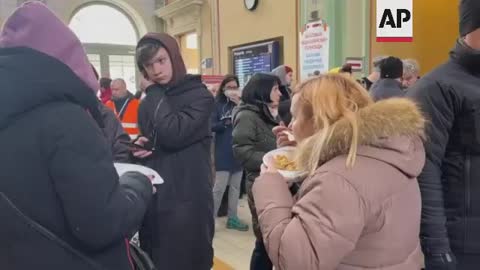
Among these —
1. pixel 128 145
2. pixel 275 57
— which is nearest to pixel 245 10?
pixel 275 57

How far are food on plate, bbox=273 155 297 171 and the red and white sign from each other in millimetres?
3034

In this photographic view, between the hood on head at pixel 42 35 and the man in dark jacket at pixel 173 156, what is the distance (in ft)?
2.80

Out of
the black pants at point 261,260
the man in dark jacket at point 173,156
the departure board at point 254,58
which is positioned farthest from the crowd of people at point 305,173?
the departure board at point 254,58

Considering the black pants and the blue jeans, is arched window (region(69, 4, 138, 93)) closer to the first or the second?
the blue jeans

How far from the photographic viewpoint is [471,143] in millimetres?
1371

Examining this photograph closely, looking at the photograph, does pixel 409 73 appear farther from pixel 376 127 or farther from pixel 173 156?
pixel 376 127

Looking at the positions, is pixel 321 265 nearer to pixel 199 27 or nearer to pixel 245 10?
pixel 245 10

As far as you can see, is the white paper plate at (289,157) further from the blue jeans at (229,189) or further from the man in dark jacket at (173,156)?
the blue jeans at (229,189)

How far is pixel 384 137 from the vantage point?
109 cm

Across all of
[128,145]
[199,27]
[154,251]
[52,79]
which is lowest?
[154,251]

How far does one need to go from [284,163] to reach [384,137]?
37 centimetres

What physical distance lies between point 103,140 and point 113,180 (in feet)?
0.31

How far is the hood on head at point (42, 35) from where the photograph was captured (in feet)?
3.42

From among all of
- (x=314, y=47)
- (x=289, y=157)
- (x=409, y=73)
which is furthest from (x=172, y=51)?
(x=314, y=47)
